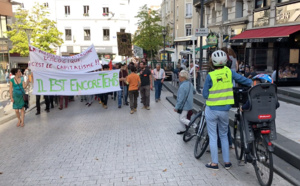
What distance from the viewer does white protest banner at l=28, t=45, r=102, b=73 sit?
9.80 m

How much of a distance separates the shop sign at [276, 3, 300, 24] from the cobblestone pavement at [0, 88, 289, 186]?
333 inches

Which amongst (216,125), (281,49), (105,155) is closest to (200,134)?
(216,125)

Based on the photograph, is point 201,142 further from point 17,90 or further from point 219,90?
point 17,90

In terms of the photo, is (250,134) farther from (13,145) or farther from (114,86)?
(114,86)

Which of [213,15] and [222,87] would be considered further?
[213,15]

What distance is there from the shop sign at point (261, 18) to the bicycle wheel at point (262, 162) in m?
13.5

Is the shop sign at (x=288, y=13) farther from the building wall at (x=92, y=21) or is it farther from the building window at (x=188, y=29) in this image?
the building wall at (x=92, y=21)

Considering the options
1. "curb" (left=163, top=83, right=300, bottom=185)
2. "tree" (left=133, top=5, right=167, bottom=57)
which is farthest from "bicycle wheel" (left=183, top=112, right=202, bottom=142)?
"tree" (left=133, top=5, right=167, bottom=57)

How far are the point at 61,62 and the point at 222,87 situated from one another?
774 centimetres

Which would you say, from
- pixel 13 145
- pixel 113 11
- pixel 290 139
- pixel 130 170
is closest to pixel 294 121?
pixel 290 139

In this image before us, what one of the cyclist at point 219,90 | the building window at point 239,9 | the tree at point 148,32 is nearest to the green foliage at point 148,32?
the tree at point 148,32

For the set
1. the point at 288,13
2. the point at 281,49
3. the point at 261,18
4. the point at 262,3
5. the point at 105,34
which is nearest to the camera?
the point at 281,49

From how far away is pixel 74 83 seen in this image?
10484mm

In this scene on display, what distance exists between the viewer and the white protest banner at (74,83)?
390 inches
